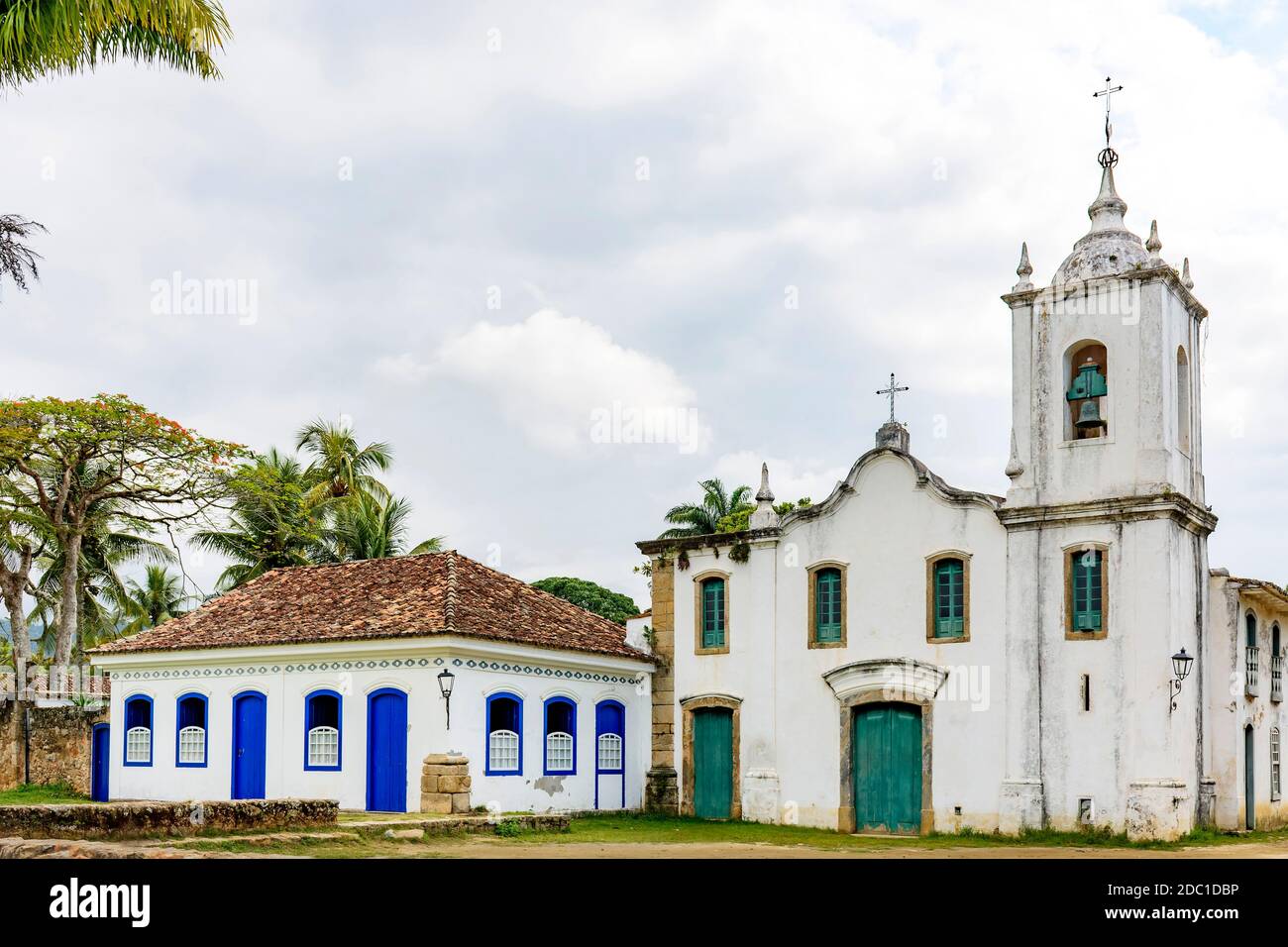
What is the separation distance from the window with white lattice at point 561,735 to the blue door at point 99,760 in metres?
9.18

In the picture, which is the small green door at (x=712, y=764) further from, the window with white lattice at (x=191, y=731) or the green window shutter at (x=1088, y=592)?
the window with white lattice at (x=191, y=731)

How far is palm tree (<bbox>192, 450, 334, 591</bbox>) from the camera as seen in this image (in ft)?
102

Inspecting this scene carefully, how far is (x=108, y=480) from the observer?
96.4 ft

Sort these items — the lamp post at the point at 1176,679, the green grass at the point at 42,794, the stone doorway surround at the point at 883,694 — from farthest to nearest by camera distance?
1. the green grass at the point at 42,794
2. the stone doorway surround at the point at 883,694
3. the lamp post at the point at 1176,679

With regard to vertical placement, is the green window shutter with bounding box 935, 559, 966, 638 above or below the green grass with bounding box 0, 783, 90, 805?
above

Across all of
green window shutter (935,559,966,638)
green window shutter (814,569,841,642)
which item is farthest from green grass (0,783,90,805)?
green window shutter (935,559,966,638)

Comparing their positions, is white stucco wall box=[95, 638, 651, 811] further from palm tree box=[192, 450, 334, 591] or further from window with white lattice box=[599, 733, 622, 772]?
palm tree box=[192, 450, 334, 591]

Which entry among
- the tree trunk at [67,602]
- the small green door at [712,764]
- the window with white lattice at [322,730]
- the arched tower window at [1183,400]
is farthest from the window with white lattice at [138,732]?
the arched tower window at [1183,400]

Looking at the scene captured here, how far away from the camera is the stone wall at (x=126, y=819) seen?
573 inches

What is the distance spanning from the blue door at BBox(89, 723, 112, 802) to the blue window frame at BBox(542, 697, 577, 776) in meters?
9.18

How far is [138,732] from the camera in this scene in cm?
2469

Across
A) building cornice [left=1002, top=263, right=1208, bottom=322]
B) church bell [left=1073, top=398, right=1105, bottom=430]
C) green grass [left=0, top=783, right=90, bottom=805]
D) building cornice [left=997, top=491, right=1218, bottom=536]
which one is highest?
building cornice [left=1002, top=263, right=1208, bottom=322]

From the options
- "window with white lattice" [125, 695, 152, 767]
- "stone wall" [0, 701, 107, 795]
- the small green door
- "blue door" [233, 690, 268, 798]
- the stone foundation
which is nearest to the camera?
the stone foundation
